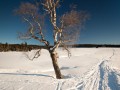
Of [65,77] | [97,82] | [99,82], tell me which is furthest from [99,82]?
[65,77]

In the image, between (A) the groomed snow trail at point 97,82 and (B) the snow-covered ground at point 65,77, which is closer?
(A) the groomed snow trail at point 97,82

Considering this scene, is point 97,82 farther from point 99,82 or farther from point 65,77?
point 65,77

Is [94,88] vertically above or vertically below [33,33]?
below

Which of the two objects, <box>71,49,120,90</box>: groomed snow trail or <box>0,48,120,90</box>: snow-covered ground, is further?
<box>0,48,120,90</box>: snow-covered ground

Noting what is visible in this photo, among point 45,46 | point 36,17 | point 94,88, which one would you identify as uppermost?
point 36,17

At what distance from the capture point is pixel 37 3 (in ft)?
50.7

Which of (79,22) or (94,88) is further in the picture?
(79,22)

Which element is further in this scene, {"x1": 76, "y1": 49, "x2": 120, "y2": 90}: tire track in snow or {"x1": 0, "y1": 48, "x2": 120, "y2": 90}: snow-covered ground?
{"x1": 0, "y1": 48, "x2": 120, "y2": 90}: snow-covered ground

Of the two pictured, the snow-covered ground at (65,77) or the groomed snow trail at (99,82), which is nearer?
the groomed snow trail at (99,82)

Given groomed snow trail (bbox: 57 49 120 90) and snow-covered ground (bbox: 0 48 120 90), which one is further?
snow-covered ground (bbox: 0 48 120 90)

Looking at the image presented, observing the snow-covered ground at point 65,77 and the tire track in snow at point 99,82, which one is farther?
the snow-covered ground at point 65,77

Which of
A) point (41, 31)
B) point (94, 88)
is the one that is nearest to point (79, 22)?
point (41, 31)

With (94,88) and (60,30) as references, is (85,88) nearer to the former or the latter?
(94,88)

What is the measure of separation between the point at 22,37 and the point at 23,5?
2484mm
